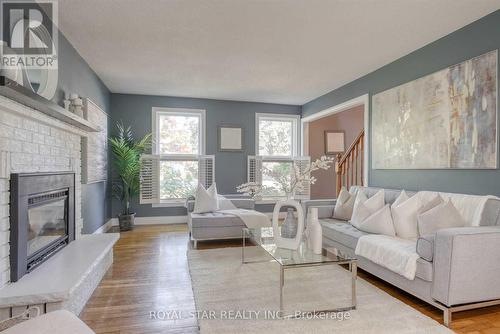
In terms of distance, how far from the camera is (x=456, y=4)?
8.37ft

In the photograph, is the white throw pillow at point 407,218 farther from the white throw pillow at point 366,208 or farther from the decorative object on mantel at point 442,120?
the decorative object on mantel at point 442,120

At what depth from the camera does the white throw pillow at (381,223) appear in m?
2.90

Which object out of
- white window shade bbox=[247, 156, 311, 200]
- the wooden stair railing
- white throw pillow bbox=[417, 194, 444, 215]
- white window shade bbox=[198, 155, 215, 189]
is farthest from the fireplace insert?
the wooden stair railing

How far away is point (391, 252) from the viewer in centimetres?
249

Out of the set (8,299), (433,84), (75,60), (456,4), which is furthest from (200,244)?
(456,4)

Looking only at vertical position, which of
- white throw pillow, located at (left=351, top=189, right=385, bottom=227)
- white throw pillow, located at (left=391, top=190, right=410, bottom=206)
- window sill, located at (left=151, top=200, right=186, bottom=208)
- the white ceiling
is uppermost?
the white ceiling

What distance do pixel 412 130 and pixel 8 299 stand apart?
4.15 metres

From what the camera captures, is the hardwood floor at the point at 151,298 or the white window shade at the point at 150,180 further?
the white window shade at the point at 150,180

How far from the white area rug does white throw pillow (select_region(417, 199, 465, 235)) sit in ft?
2.25

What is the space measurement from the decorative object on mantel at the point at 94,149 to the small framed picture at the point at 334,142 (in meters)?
4.95

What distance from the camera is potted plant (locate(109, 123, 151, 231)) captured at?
520cm

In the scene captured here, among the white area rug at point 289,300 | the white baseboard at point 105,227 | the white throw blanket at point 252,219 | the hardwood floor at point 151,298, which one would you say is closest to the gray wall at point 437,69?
the hardwood floor at point 151,298

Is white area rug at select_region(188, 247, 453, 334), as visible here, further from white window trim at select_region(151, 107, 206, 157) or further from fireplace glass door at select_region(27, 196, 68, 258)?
white window trim at select_region(151, 107, 206, 157)

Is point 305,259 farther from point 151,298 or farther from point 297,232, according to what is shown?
point 151,298
